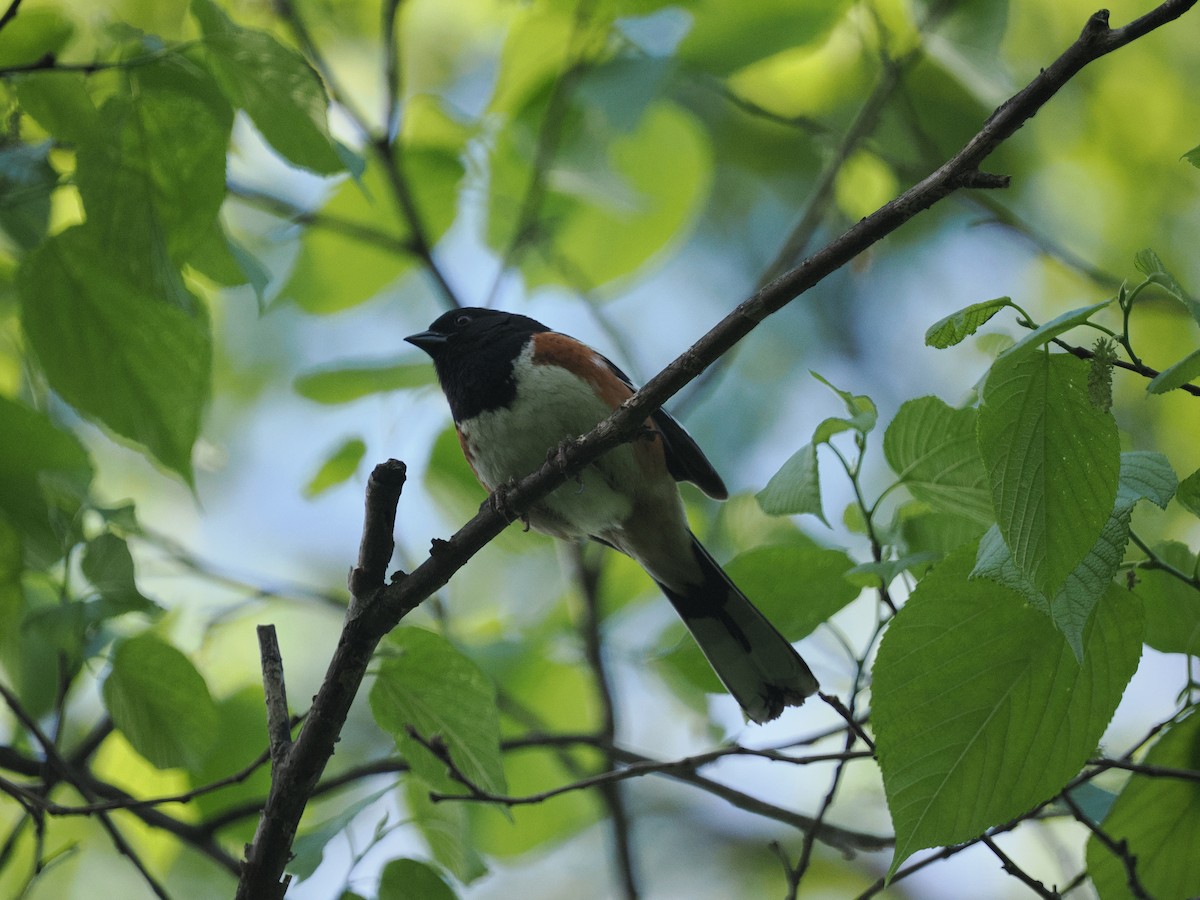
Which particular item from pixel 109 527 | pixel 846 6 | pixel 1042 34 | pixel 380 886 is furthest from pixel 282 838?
pixel 1042 34

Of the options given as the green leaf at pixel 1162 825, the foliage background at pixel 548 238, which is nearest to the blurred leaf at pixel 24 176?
the foliage background at pixel 548 238

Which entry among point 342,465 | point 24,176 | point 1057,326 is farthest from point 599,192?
point 1057,326

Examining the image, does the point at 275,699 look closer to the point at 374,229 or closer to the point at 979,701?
the point at 979,701

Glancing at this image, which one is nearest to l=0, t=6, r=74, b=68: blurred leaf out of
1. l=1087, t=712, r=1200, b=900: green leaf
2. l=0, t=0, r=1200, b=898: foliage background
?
l=0, t=0, r=1200, b=898: foliage background

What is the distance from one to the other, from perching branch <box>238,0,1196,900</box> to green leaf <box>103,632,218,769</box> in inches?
15.8

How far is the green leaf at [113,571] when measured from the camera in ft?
7.96

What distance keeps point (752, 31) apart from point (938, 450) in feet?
6.22

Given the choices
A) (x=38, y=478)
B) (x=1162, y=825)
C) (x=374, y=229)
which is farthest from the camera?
(x=374, y=229)

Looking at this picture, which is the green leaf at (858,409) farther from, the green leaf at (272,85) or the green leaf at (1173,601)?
the green leaf at (272,85)

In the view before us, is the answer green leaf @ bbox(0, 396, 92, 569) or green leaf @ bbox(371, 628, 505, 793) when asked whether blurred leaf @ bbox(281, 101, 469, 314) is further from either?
green leaf @ bbox(371, 628, 505, 793)

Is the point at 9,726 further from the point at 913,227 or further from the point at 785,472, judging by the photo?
the point at 913,227

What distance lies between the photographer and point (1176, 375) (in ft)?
4.86

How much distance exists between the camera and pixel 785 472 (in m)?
2.26

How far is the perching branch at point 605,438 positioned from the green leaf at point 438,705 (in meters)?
0.09
